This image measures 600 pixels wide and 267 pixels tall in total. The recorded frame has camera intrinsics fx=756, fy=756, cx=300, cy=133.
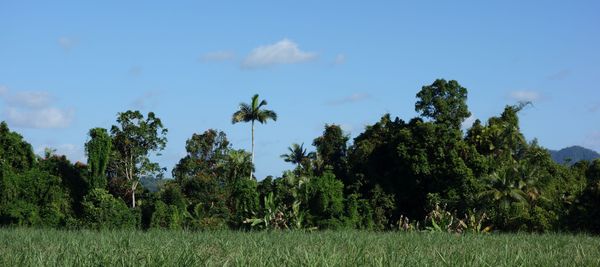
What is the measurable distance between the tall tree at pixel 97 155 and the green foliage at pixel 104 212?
101cm

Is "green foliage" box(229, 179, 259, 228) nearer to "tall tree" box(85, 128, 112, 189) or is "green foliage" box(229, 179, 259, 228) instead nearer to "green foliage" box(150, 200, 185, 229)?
"green foliage" box(150, 200, 185, 229)

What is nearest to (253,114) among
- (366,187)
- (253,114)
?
(253,114)

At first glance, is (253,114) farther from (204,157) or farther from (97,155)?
(97,155)

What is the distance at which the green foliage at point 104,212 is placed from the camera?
32.2 meters

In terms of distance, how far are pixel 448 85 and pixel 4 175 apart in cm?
2215

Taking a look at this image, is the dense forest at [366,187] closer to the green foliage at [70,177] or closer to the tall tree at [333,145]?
the green foliage at [70,177]

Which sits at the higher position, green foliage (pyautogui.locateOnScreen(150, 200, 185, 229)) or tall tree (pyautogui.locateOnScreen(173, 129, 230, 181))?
tall tree (pyautogui.locateOnScreen(173, 129, 230, 181))

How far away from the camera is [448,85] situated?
130 feet

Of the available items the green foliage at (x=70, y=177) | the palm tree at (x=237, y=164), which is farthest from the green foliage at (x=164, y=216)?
the palm tree at (x=237, y=164)

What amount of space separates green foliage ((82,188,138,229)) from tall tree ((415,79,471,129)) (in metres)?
16.2

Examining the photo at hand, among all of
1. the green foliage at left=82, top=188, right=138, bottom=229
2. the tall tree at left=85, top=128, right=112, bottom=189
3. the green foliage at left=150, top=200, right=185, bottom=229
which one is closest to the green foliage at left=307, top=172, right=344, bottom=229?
the green foliage at left=150, top=200, right=185, bottom=229

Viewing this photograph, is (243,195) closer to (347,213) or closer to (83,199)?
(347,213)

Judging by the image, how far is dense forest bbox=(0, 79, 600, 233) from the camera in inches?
1278

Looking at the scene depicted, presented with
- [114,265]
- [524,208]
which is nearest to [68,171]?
[524,208]
